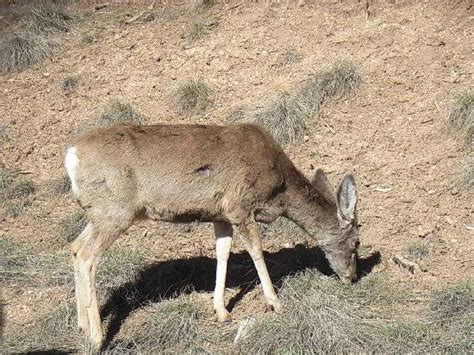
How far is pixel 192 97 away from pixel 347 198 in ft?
13.4

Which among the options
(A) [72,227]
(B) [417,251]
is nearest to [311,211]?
(B) [417,251]

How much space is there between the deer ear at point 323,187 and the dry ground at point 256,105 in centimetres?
98

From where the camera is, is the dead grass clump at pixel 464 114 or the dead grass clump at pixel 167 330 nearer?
the dead grass clump at pixel 167 330

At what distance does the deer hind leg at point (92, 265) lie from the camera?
26.6 ft

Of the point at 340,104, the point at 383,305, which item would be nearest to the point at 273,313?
the point at 383,305

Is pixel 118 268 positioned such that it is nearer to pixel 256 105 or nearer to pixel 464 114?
pixel 256 105

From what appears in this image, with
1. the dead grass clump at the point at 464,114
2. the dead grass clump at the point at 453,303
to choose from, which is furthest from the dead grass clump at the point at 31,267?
the dead grass clump at the point at 464,114

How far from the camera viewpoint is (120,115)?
487 inches

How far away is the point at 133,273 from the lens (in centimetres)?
954

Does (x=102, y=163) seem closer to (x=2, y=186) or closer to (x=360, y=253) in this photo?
(x=360, y=253)

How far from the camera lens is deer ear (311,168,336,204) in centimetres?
919

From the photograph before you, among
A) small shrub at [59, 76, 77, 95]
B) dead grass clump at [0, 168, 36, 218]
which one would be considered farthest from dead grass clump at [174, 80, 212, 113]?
dead grass clump at [0, 168, 36, 218]

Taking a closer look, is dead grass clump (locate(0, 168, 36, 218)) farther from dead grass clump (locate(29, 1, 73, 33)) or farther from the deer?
dead grass clump (locate(29, 1, 73, 33))

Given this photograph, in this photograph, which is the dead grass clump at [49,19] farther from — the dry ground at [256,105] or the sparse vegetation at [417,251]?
the sparse vegetation at [417,251]
